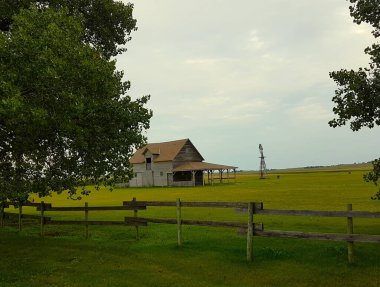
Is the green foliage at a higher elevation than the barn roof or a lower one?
higher

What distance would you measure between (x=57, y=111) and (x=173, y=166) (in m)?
65.5

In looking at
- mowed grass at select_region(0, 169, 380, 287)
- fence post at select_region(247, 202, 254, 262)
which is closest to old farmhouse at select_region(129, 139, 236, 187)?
mowed grass at select_region(0, 169, 380, 287)

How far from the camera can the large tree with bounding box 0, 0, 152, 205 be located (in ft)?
36.6

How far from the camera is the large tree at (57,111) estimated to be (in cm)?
1116

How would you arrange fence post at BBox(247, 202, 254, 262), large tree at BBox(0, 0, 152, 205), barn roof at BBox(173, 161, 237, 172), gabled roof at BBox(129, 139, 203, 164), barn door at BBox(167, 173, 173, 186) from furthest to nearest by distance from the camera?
gabled roof at BBox(129, 139, 203, 164), barn door at BBox(167, 173, 173, 186), barn roof at BBox(173, 161, 237, 172), fence post at BBox(247, 202, 254, 262), large tree at BBox(0, 0, 152, 205)

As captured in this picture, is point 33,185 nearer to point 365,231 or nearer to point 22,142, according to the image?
point 22,142

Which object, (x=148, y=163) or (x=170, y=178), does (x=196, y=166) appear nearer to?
(x=170, y=178)

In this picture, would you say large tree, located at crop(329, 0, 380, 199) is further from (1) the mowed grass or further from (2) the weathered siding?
(2) the weathered siding

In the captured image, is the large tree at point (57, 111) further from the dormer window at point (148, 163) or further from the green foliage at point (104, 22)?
the dormer window at point (148, 163)

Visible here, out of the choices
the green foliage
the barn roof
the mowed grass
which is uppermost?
the green foliage

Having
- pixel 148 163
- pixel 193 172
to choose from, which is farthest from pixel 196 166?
pixel 148 163

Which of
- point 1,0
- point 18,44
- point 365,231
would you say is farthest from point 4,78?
point 365,231

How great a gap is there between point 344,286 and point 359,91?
7664 millimetres

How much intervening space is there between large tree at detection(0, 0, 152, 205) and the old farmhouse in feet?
190
